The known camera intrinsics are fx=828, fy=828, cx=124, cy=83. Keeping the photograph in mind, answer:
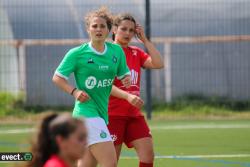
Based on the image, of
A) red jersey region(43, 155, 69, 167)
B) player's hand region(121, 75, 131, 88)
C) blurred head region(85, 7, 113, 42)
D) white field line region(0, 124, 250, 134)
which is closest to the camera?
red jersey region(43, 155, 69, 167)

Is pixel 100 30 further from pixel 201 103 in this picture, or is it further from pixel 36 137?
pixel 201 103

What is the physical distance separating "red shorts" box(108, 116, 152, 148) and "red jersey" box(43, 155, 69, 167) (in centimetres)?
364

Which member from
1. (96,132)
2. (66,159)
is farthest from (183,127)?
(66,159)

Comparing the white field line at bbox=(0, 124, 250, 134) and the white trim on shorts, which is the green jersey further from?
the white field line at bbox=(0, 124, 250, 134)

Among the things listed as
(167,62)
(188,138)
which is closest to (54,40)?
(167,62)

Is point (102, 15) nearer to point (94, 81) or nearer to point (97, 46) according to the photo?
point (97, 46)

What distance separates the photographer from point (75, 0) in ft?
57.3

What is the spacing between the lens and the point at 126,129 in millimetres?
8312

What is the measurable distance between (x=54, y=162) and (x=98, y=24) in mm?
3177

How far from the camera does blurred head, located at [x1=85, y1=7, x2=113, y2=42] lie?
7496 millimetres

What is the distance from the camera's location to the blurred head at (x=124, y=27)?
8.30 m

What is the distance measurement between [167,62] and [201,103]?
1.14m

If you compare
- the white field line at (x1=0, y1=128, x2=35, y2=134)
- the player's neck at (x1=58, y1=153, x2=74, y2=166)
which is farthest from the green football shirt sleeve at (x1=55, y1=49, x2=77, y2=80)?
the white field line at (x1=0, y1=128, x2=35, y2=134)

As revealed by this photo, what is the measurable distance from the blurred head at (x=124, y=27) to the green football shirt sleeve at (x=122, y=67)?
612 millimetres
